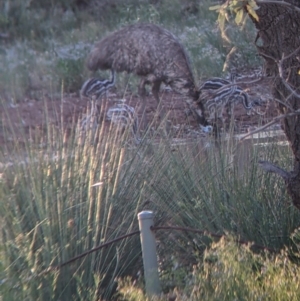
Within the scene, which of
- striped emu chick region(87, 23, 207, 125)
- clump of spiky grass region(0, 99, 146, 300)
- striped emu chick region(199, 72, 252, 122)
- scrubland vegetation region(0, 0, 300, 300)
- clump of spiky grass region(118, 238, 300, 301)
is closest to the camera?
clump of spiky grass region(118, 238, 300, 301)

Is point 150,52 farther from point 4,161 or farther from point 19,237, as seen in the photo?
point 19,237

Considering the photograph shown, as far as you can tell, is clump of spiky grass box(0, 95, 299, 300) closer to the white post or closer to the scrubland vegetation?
the scrubland vegetation

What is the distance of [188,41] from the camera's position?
58.5 ft

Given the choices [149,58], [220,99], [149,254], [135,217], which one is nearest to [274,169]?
[135,217]

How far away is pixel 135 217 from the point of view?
511 cm

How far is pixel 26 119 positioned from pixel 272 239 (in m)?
8.42

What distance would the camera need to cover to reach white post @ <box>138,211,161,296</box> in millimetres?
4410

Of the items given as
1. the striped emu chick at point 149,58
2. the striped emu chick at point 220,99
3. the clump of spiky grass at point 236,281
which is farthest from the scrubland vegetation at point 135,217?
the striped emu chick at point 149,58

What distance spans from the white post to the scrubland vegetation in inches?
3.8

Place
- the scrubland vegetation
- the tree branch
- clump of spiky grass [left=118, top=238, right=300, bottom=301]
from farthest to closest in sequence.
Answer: the tree branch → the scrubland vegetation → clump of spiky grass [left=118, top=238, right=300, bottom=301]

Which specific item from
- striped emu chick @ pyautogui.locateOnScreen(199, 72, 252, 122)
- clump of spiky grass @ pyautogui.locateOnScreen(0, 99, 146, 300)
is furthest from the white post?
striped emu chick @ pyautogui.locateOnScreen(199, 72, 252, 122)

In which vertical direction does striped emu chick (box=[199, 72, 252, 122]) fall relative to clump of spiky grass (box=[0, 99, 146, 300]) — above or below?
below

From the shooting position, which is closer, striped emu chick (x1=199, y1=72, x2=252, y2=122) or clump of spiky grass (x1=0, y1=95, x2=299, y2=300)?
clump of spiky grass (x1=0, y1=95, x2=299, y2=300)

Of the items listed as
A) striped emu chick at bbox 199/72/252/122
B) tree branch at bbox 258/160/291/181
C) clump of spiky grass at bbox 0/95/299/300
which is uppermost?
tree branch at bbox 258/160/291/181
